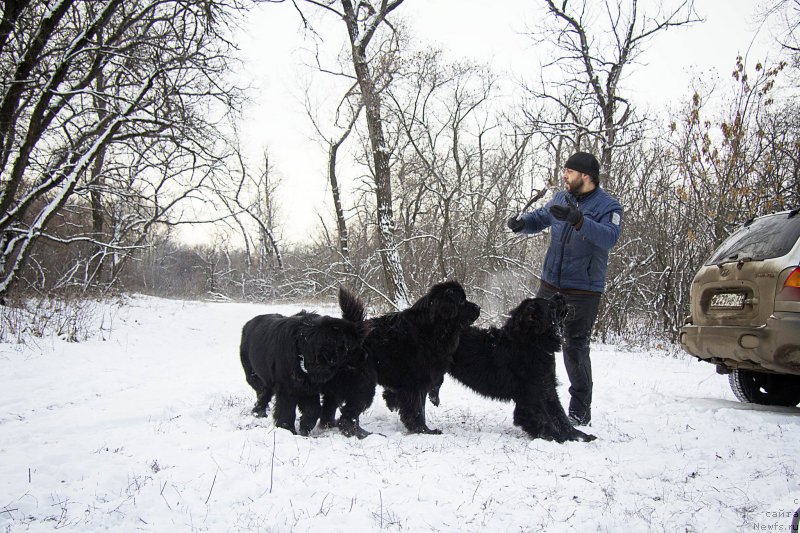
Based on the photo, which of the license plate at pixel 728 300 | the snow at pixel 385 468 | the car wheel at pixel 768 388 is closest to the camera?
the snow at pixel 385 468

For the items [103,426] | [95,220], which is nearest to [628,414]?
[103,426]

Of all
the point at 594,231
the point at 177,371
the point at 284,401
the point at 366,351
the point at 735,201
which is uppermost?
the point at 735,201

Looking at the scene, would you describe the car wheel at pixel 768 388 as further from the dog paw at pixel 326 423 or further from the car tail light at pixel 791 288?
the dog paw at pixel 326 423

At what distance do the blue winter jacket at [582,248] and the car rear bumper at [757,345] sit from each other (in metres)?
1.31

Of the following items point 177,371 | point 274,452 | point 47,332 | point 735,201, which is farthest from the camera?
point 735,201

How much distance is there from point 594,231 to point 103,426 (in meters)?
4.64

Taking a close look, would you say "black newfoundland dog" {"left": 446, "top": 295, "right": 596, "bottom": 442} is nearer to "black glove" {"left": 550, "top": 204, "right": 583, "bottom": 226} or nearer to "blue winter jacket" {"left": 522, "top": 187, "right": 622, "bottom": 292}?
"blue winter jacket" {"left": 522, "top": 187, "right": 622, "bottom": 292}

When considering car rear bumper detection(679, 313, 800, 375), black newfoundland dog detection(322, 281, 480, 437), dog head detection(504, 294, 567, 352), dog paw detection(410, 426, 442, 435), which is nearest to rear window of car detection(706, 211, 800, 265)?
Answer: car rear bumper detection(679, 313, 800, 375)

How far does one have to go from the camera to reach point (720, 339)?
4.83 metres

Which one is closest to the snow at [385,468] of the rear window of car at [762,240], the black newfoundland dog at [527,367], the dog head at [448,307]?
the black newfoundland dog at [527,367]

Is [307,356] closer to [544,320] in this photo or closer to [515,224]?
[544,320]

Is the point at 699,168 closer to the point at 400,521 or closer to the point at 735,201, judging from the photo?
the point at 735,201

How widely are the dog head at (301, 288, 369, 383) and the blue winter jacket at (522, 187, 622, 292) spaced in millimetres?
1961

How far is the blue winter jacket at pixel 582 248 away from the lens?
4.47 meters
